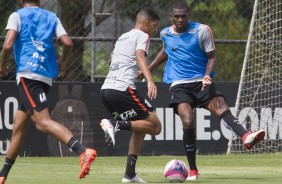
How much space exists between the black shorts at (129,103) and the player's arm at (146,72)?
0.86 ft

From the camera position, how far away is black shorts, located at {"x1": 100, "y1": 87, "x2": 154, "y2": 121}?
1112 centimetres

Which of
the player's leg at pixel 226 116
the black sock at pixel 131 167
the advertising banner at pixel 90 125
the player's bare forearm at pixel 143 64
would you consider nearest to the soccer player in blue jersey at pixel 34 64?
the player's bare forearm at pixel 143 64

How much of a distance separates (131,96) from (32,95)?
56.8 inches

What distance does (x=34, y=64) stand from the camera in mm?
10141

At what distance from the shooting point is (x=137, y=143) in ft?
36.4

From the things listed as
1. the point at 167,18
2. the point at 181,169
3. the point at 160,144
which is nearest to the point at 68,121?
the point at 160,144

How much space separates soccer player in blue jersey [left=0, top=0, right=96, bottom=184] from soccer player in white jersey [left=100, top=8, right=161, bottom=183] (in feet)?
3.26

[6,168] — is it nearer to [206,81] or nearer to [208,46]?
[206,81]

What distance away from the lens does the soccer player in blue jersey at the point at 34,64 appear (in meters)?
10.1

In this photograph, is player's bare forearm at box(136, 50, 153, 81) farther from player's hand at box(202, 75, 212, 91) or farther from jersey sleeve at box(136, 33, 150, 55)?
player's hand at box(202, 75, 212, 91)

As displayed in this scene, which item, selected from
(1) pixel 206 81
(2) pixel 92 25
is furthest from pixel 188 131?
(2) pixel 92 25

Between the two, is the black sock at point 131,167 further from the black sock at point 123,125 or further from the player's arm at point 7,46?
the player's arm at point 7,46

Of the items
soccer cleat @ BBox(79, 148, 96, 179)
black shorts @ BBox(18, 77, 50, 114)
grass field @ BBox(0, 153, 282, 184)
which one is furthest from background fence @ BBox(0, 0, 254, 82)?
soccer cleat @ BBox(79, 148, 96, 179)

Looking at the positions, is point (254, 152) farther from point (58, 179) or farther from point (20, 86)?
point (20, 86)
